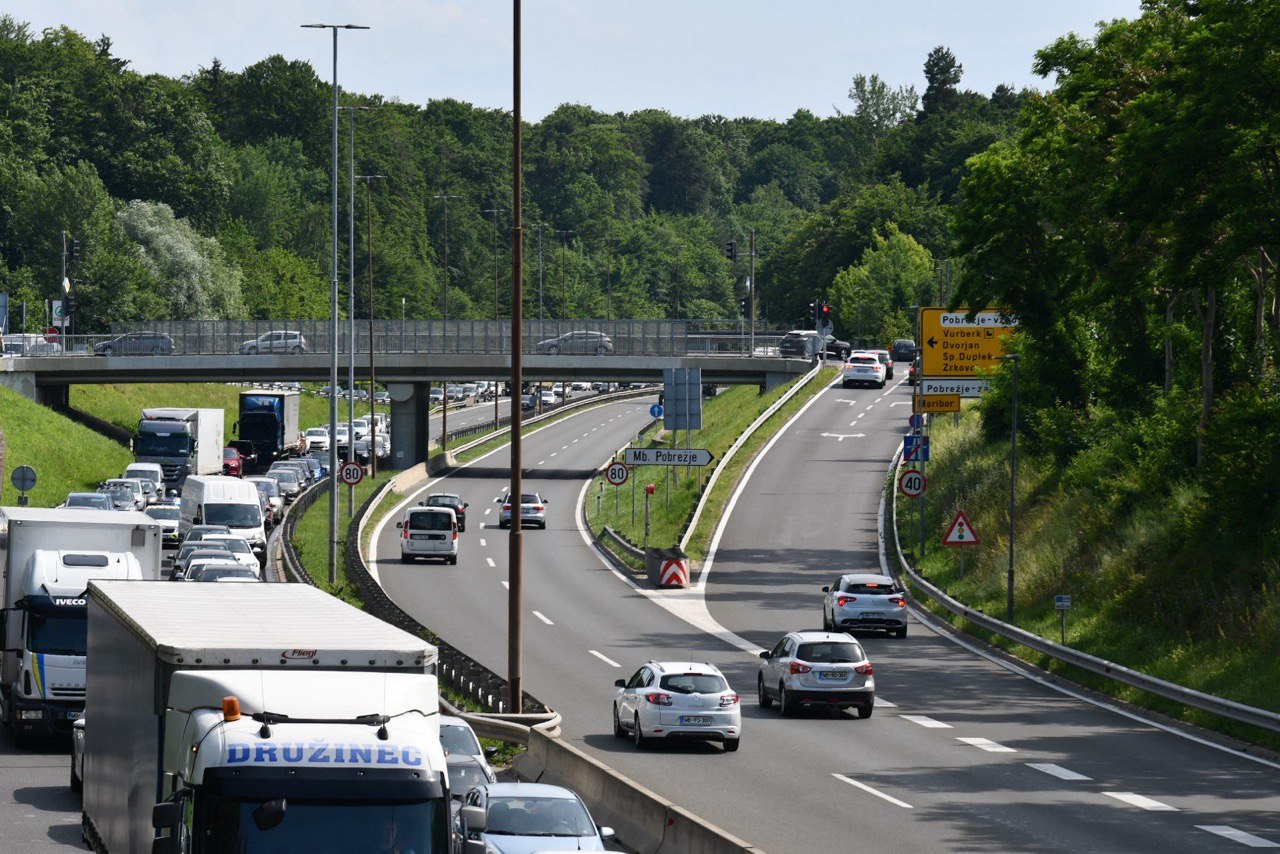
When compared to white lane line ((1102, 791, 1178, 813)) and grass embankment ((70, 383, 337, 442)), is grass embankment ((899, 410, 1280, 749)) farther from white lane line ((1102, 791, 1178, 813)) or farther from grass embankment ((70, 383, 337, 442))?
grass embankment ((70, 383, 337, 442))

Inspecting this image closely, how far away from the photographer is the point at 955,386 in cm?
6400

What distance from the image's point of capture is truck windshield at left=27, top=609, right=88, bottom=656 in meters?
26.1

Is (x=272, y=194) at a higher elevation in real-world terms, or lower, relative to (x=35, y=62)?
lower

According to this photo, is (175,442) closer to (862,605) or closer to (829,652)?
(862,605)

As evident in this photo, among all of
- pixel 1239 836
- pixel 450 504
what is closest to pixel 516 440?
pixel 1239 836

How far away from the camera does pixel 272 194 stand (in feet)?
574

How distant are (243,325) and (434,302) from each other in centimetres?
8974

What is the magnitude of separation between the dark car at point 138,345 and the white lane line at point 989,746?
7041cm

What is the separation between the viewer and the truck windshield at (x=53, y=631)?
2606cm

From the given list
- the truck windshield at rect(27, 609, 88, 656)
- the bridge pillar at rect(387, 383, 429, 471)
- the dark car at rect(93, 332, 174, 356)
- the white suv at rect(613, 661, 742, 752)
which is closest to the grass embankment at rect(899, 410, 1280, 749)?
the white suv at rect(613, 661, 742, 752)

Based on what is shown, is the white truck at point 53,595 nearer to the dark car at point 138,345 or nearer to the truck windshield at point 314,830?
the truck windshield at point 314,830

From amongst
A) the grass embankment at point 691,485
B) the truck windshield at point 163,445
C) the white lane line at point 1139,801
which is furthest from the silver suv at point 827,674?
the truck windshield at point 163,445

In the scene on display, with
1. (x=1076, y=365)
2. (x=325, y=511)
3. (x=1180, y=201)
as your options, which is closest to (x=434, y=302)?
(x=325, y=511)

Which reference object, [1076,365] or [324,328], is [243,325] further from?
[1076,365]
